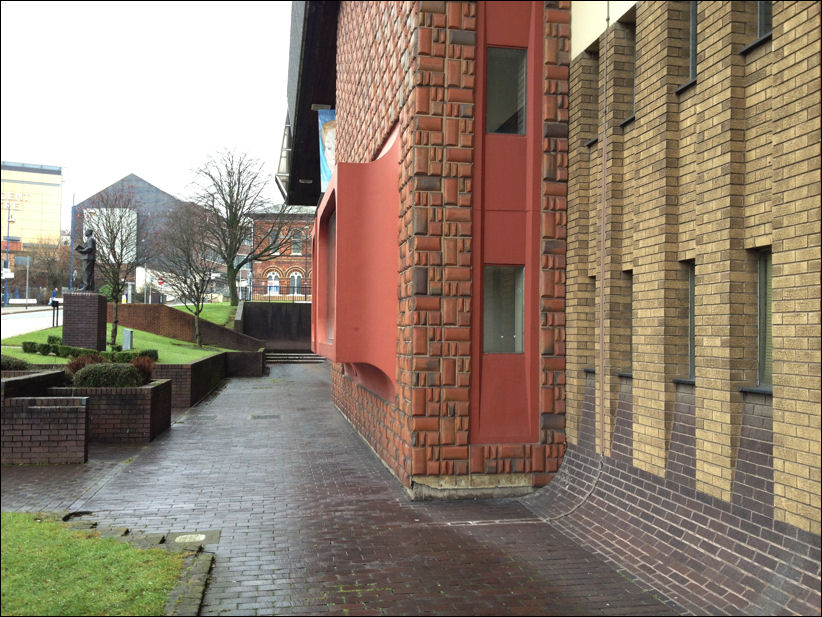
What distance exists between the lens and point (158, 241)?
150 ft

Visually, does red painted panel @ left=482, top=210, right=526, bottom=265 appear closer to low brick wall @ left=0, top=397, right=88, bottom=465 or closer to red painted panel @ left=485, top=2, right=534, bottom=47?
red painted panel @ left=485, top=2, right=534, bottom=47

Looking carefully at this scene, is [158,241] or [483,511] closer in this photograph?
[483,511]

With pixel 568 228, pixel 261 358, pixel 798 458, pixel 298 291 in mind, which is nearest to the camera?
pixel 798 458

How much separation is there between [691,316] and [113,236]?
1276 inches

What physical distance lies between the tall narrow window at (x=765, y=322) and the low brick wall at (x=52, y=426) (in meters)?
8.04

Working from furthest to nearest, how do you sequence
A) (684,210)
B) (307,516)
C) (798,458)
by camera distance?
(307,516)
(684,210)
(798,458)

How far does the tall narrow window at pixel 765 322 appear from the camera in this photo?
18.1ft

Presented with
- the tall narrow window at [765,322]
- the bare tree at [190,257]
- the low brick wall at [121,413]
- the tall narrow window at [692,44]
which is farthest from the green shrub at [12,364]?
the bare tree at [190,257]

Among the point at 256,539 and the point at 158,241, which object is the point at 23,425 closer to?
the point at 256,539

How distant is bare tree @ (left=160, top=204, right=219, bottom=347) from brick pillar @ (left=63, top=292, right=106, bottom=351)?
12.6 m

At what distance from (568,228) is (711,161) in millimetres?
2691

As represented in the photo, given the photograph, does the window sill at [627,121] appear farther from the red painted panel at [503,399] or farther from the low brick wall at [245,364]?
the low brick wall at [245,364]

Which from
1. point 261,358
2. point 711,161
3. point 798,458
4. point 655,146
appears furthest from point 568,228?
point 261,358

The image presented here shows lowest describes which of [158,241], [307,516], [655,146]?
[307,516]
